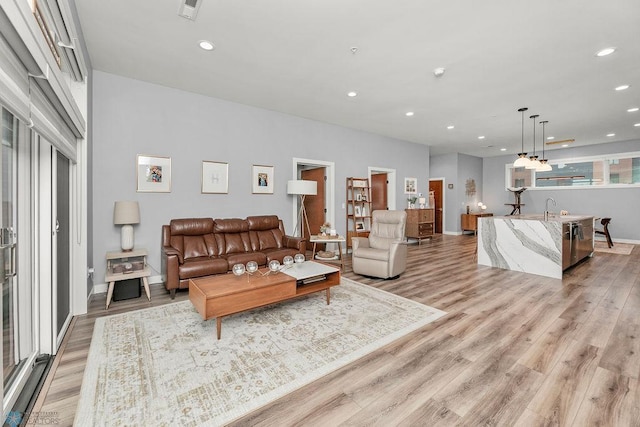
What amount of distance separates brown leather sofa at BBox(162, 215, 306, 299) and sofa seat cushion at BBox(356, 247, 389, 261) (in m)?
0.90

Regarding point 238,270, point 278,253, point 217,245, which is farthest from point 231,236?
point 238,270

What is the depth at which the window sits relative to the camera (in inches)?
302

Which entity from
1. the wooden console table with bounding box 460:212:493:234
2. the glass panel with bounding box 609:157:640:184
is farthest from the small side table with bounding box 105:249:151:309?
the glass panel with bounding box 609:157:640:184

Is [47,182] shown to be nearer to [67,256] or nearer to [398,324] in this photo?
[67,256]

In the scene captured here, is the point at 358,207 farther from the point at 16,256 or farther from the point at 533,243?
the point at 16,256

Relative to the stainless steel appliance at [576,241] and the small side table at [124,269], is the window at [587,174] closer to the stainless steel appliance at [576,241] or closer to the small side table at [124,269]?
the stainless steel appliance at [576,241]

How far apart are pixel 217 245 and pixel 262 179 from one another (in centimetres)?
147

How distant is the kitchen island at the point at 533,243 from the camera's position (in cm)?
439

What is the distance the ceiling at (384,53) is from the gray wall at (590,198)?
12.0 ft

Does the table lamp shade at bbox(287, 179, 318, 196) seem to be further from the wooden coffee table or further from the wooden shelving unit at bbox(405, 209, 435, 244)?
the wooden shelving unit at bbox(405, 209, 435, 244)

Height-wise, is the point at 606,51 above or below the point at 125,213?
above

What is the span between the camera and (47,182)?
221 centimetres

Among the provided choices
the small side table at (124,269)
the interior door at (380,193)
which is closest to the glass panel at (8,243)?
the small side table at (124,269)

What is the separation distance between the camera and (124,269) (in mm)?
3414
